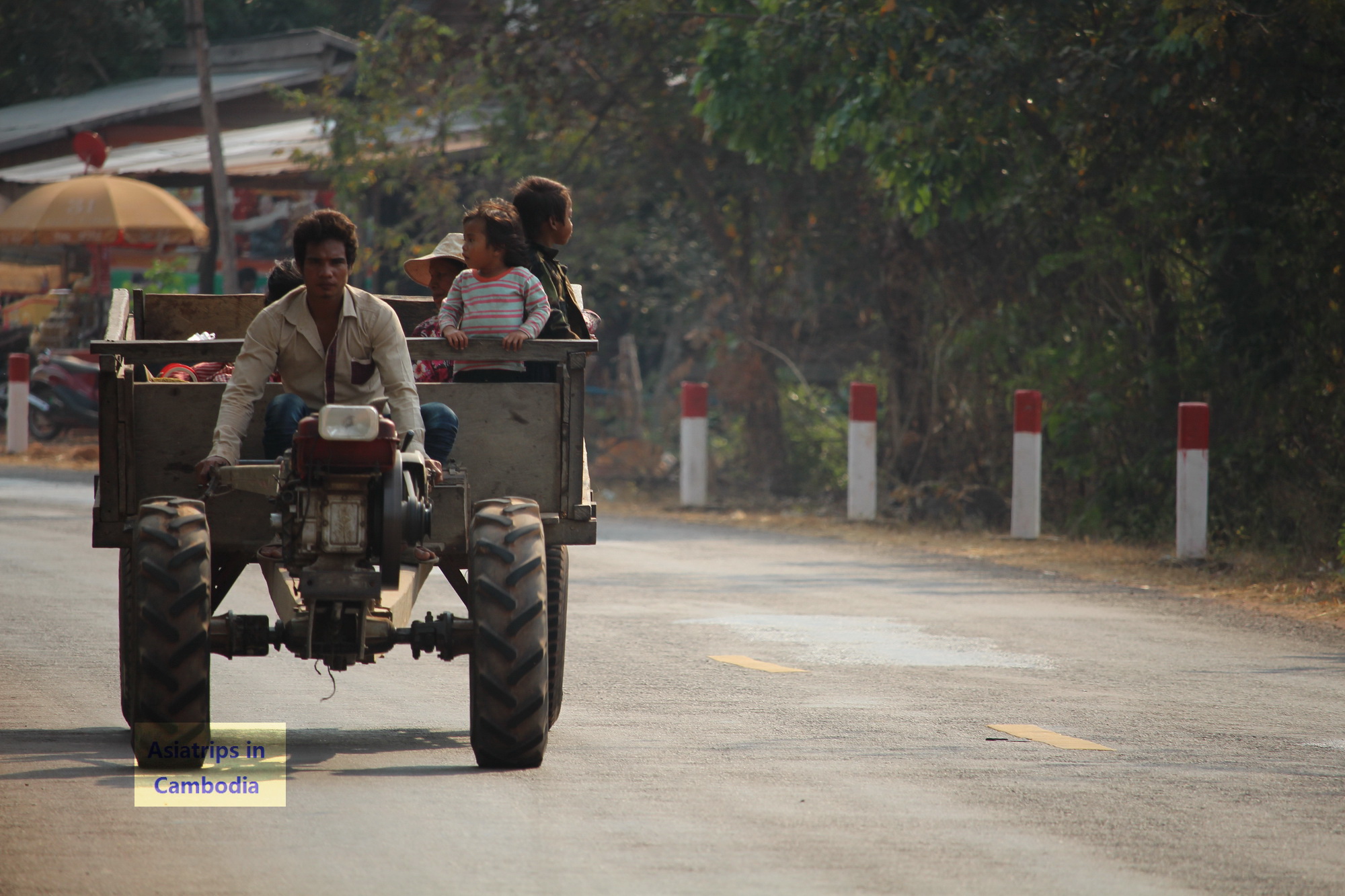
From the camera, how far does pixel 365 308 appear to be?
646 cm

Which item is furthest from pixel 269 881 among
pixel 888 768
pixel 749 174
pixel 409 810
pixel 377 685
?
pixel 749 174

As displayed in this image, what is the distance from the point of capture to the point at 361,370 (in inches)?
255

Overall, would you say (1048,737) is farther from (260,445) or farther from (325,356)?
(260,445)

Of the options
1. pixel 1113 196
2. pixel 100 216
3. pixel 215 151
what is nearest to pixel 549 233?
pixel 1113 196

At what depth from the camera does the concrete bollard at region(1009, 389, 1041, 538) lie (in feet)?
50.3

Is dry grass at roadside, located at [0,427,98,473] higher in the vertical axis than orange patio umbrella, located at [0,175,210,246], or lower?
lower

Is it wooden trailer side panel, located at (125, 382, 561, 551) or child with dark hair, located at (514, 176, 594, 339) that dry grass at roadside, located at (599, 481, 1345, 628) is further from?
wooden trailer side panel, located at (125, 382, 561, 551)

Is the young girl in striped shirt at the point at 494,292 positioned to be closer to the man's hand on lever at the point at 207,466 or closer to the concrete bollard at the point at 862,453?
the man's hand on lever at the point at 207,466

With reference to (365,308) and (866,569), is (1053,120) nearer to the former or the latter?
(866,569)

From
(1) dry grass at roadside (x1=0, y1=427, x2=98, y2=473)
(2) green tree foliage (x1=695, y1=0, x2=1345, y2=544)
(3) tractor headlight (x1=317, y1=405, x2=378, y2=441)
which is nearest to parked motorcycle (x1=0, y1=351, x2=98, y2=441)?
(1) dry grass at roadside (x1=0, y1=427, x2=98, y2=473)

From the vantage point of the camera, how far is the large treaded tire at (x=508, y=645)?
5973mm

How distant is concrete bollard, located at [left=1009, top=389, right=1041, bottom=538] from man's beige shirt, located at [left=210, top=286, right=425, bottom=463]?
377 inches

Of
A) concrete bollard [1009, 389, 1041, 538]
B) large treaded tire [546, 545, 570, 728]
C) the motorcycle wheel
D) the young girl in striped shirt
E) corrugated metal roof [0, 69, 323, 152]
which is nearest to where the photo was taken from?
large treaded tire [546, 545, 570, 728]

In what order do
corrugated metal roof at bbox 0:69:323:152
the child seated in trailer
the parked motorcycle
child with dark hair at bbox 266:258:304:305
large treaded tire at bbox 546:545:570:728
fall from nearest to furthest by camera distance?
large treaded tire at bbox 546:545:570:728, the child seated in trailer, child with dark hair at bbox 266:258:304:305, the parked motorcycle, corrugated metal roof at bbox 0:69:323:152
